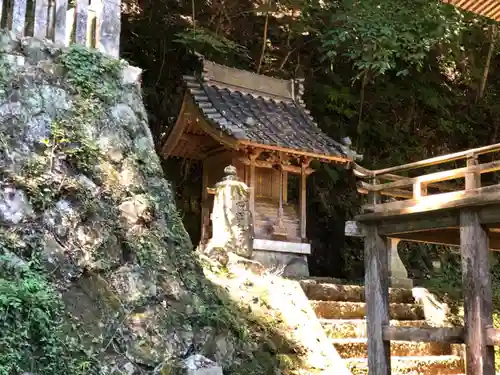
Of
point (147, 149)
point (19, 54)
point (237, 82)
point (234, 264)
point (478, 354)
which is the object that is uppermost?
point (237, 82)

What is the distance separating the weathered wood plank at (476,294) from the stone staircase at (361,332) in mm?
2220

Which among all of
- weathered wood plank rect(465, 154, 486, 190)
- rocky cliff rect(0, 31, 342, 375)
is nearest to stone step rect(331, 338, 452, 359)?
rocky cliff rect(0, 31, 342, 375)

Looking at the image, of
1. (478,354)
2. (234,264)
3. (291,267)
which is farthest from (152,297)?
(291,267)

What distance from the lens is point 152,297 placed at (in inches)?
232

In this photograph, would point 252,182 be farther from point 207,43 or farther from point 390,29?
point 390,29

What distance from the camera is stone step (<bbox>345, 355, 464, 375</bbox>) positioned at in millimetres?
8133

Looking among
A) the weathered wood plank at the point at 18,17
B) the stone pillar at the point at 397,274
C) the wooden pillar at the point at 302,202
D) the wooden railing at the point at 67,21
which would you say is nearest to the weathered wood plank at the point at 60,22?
the wooden railing at the point at 67,21

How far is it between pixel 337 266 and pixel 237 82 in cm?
554

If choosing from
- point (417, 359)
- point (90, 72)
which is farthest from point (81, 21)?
point (417, 359)

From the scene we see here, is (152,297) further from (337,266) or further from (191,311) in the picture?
(337,266)

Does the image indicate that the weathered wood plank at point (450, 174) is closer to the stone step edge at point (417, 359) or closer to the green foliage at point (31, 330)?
the stone step edge at point (417, 359)

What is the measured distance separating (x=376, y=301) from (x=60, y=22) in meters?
5.33

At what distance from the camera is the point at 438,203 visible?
22.1 feet

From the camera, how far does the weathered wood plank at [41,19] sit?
687 centimetres
